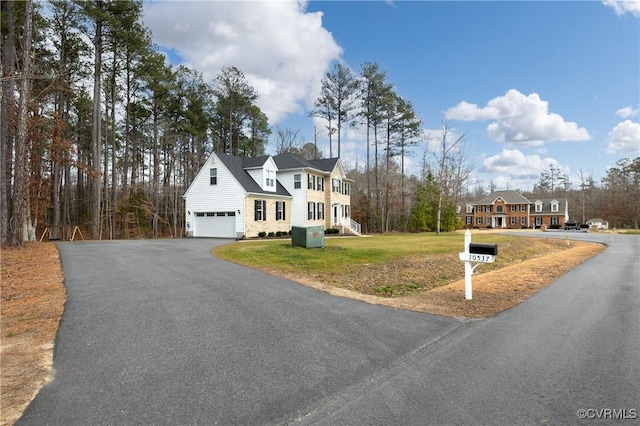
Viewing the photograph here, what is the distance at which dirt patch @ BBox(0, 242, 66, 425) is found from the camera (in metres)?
3.09

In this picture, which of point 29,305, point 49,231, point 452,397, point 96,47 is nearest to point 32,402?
point 452,397

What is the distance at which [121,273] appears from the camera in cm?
898

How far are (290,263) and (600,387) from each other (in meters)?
9.16

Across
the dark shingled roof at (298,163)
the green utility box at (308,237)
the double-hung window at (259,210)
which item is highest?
the dark shingled roof at (298,163)

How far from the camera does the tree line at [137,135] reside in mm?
18422

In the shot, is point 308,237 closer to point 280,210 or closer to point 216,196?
point 216,196

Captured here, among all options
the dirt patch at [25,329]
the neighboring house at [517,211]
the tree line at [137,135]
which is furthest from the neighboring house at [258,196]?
the neighboring house at [517,211]

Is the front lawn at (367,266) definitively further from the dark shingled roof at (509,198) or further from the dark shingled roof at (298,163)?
the dark shingled roof at (509,198)

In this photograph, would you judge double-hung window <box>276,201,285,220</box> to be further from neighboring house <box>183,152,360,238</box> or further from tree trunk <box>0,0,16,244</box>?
tree trunk <box>0,0,16,244</box>

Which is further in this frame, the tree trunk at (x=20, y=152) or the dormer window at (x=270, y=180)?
the dormer window at (x=270, y=180)

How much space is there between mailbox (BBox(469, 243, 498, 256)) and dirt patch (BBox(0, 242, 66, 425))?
6.84m

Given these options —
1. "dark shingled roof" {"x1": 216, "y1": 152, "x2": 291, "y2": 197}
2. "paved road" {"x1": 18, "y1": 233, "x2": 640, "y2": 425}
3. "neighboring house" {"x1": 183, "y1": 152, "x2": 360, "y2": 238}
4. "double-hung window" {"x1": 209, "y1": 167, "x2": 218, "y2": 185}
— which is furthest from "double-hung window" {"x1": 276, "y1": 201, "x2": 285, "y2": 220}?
"paved road" {"x1": 18, "y1": 233, "x2": 640, "y2": 425}

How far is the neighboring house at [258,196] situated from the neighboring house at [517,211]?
41.1 meters

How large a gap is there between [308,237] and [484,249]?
9376mm
